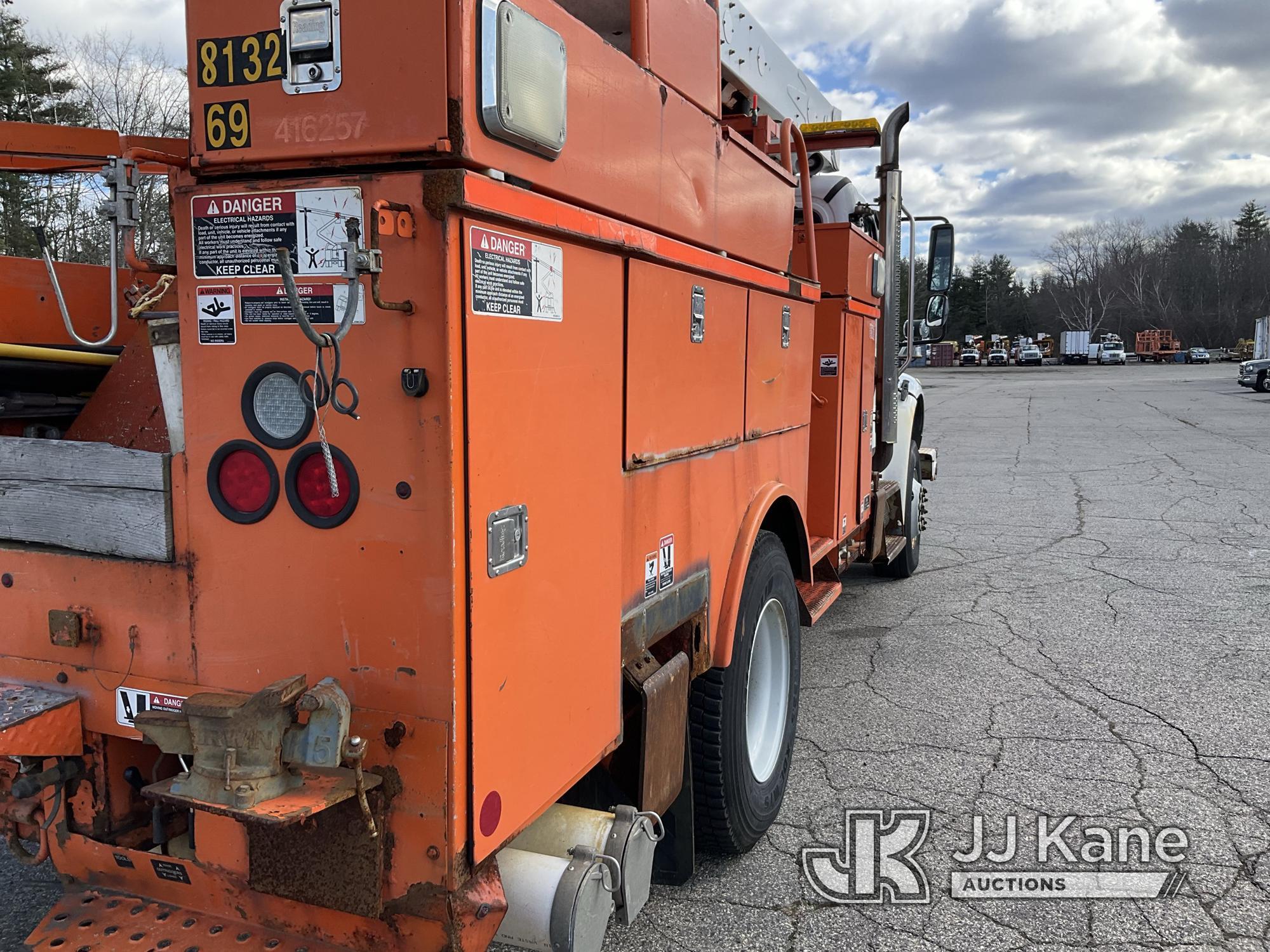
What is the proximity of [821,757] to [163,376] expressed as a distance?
3269mm

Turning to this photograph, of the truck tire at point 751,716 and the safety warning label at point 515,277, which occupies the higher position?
the safety warning label at point 515,277

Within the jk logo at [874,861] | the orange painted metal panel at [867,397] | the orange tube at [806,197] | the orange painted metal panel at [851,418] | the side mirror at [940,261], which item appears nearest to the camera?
the jk logo at [874,861]

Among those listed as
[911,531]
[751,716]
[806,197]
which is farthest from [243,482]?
[911,531]

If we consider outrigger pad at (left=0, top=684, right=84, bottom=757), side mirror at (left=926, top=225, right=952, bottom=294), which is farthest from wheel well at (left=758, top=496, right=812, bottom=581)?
side mirror at (left=926, top=225, right=952, bottom=294)

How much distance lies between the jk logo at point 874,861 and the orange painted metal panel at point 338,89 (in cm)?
273

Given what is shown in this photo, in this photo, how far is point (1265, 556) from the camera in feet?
25.9

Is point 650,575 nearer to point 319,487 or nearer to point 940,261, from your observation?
point 319,487

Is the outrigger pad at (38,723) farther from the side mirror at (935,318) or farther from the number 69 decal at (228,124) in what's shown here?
the side mirror at (935,318)

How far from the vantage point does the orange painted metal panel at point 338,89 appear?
1694 mm

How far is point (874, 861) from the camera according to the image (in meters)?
3.46

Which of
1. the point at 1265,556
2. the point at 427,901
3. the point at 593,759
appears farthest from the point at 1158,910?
the point at 1265,556

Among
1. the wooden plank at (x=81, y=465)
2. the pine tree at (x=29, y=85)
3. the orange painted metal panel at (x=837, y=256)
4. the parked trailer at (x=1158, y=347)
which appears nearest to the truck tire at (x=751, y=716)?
the orange painted metal panel at (x=837, y=256)

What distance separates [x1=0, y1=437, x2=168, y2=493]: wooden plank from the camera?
6.49 ft

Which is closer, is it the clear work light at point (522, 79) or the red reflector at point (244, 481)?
the clear work light at point (522, 79)
